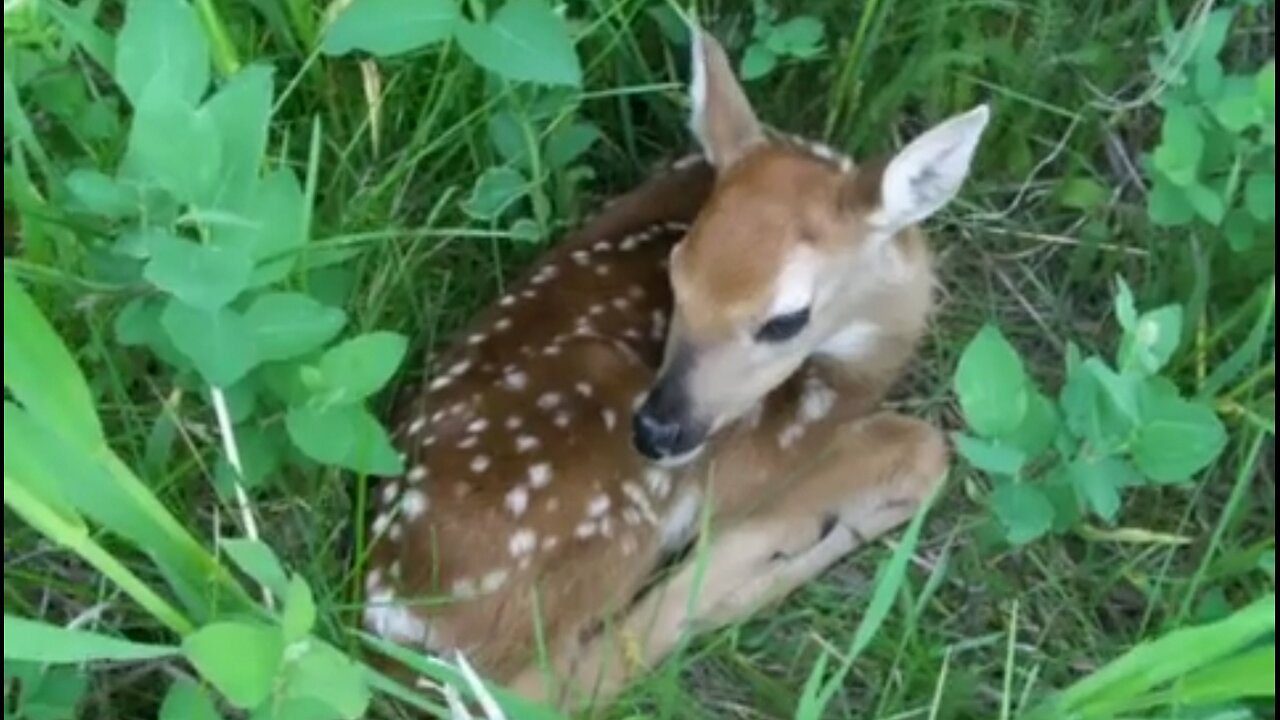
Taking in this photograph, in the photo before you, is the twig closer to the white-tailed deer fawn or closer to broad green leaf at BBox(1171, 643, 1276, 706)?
the white-tailed deer fawn

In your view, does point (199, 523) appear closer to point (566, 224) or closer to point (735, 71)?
point (566, 224)

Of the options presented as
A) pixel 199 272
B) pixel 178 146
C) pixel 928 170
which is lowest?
pixel 928 170

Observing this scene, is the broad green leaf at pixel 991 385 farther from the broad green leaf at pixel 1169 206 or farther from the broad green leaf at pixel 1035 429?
the broad green leaf at pixel 1169 206

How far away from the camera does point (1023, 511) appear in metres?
2.44

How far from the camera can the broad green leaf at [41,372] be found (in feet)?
6.61

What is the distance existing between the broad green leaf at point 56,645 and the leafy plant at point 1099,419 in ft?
2.57

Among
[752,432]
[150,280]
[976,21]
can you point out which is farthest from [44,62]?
[976,21]

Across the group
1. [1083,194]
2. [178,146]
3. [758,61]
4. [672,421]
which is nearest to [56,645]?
[178,146]

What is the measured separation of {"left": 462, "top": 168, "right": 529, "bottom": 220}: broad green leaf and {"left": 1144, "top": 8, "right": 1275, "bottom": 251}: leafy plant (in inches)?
27.4

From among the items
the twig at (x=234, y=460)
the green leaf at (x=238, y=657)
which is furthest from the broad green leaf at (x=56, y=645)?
the twig at (x=234, y=460)

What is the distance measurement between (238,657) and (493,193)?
2.95 ft

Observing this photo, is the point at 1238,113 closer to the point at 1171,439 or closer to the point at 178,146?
the point at 1171,439

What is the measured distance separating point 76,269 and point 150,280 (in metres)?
0.31

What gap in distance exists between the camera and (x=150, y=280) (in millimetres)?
2090
